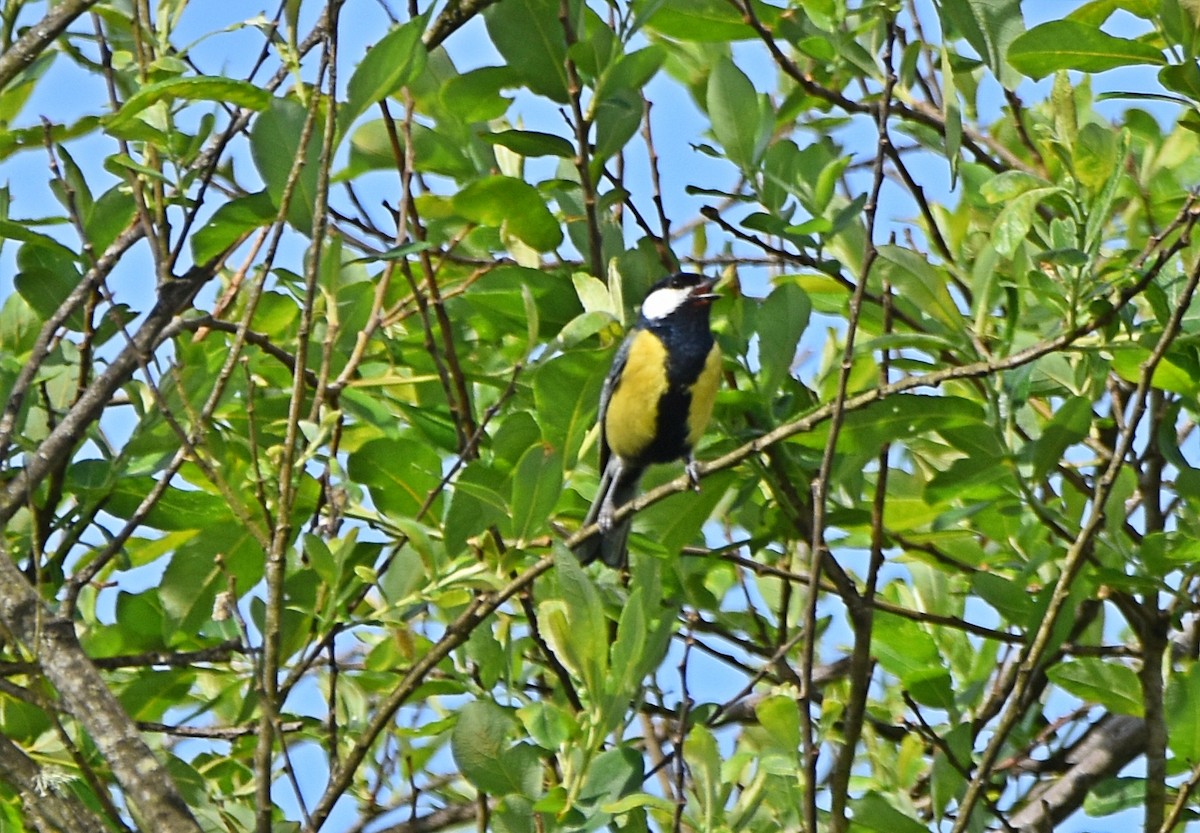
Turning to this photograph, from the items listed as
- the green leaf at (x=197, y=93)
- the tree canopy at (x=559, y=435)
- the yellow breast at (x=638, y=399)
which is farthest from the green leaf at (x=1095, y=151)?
the yellow breast at (x=638, y=399)

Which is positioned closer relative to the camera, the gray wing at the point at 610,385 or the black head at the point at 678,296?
the black head at the point at 678,296

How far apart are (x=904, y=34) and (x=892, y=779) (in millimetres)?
1996

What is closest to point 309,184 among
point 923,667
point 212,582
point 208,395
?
point 208,395

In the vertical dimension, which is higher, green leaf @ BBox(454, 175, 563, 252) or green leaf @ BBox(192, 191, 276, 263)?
green leaf @ BBox(454, 175, 563, 252)

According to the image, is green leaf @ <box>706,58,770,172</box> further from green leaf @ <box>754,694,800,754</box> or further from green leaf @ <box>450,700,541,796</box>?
green leaf @ <box>450,700,541,796</box>

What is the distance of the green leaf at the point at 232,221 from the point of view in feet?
8.93

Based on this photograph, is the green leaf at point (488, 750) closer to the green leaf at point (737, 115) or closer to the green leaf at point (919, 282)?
the green leaf at point (919, 282)

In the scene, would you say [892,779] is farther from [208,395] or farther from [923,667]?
[208,395]

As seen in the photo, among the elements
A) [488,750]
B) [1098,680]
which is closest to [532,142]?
[488,750]

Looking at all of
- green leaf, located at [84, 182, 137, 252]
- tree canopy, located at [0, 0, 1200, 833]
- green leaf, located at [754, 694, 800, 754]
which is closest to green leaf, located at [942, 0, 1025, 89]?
tree canopy, located at [0, 0, 1200, 833]

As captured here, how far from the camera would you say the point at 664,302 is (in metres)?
3.59

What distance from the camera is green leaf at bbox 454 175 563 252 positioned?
2.83 meters

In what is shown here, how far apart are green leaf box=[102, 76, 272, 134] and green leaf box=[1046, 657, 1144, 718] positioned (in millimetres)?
1761

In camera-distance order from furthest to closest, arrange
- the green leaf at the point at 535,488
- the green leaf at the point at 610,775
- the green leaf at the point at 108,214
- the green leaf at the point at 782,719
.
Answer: the green leaf at the point at 108,214 → the green leaf at the point at 782,719 → the green leaf at the point at 535,488 → the green leaf at the point at 610,775
